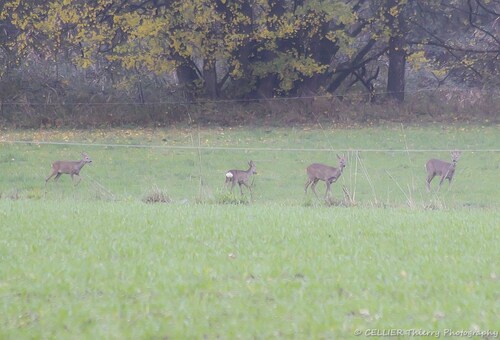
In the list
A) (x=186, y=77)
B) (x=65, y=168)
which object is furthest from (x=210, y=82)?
(x=65, y=168)

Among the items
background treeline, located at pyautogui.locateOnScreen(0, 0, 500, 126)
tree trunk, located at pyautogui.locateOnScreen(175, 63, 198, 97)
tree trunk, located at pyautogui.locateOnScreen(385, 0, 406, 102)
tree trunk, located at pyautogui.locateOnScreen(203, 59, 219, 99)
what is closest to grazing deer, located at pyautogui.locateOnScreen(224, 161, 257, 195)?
background treeline, located at pyautogui.locateOnScreen(0, 0, 500, 126)

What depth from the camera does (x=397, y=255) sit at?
9.50 meters

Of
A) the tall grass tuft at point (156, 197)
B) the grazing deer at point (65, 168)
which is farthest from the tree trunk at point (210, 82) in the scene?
the tall grass tuft at point (156, 197)

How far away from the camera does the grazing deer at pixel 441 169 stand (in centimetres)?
2278

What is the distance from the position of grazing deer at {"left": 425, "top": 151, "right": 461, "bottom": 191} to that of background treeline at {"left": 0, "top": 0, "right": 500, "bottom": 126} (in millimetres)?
12264

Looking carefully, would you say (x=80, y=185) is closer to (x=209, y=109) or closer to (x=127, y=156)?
(x=127, y=156)

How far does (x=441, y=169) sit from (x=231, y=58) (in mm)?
14815

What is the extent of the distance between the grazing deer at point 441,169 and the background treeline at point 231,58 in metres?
12.3

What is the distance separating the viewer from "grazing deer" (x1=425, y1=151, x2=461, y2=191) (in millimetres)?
22781

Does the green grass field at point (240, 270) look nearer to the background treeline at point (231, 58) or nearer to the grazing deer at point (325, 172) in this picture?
the grazing deer at point (325, 172)

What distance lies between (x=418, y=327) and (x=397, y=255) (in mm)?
2749

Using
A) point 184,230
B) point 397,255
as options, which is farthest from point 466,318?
point 184,230

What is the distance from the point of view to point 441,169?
2297 centimetres

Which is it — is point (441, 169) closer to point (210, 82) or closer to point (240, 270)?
point (240, 270)
